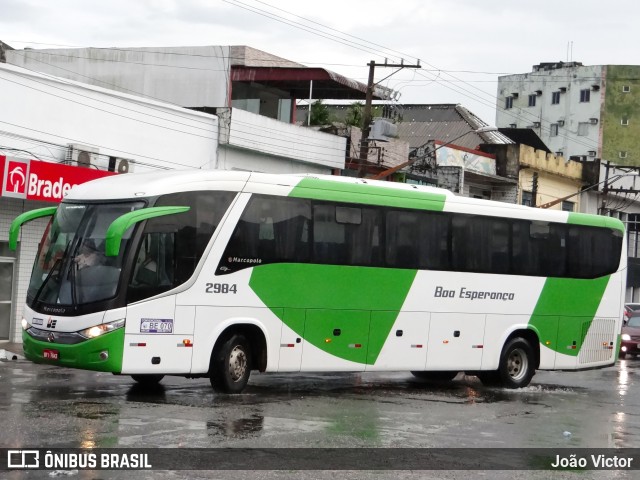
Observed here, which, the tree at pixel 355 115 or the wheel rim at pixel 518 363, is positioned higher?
the tree at pixel 355 115

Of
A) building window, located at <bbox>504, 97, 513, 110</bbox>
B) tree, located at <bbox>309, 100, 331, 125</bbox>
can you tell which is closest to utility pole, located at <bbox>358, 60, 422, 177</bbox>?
tree, located at <bbox>309, 100, 331, 125</bbox>

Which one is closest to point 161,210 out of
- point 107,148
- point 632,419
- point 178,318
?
point 178,318

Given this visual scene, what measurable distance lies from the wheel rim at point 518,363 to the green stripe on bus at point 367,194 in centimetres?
345

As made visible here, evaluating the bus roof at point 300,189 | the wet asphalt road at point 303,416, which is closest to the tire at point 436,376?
the wet asphalt road at point 303,416

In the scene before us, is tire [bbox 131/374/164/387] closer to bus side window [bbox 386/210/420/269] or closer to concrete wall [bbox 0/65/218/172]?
bus side window [bbox 386/210/420/269]

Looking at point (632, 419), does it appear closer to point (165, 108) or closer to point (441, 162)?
point (165, 108)

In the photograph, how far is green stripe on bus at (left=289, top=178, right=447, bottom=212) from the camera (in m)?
18.5

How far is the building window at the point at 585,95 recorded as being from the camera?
9062cm

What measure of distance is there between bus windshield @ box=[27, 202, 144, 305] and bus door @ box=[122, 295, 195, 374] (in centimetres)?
60

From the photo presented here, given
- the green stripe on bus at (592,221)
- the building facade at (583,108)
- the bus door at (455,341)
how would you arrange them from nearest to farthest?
the bus door at (455,341) < the green stripe on bus at (592,221) < the building facade at (583,108)

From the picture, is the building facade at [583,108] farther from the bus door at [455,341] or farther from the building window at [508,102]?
the bus door at [455,341]

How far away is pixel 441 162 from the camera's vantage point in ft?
157

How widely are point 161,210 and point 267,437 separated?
4.82 m

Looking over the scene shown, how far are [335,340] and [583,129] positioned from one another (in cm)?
7602
